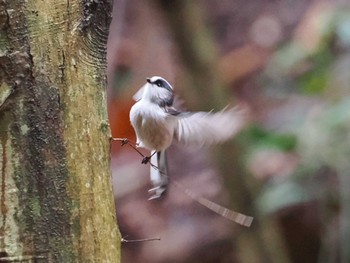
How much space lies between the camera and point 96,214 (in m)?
1.31

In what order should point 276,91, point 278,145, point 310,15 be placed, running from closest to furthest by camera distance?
point 278,145 < point 276,91 < point 310,15

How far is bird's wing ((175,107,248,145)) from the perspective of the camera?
162cm

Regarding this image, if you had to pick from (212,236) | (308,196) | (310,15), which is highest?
(310,15)

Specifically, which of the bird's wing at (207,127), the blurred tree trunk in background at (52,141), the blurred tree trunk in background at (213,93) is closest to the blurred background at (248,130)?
the blurred tree trunk in background at (213,93)

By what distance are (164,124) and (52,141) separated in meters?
0.32

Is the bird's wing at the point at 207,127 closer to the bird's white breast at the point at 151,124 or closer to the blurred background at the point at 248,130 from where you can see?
the bird's white breast at the point at 151,124

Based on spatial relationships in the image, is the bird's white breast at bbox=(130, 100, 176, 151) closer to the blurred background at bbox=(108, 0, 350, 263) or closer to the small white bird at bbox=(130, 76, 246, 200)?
the small white bird at bbox=(130, 76, 246, 200)

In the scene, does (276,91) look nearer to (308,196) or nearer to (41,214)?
(308,196)

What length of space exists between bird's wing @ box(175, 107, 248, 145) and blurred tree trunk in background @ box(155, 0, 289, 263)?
1.59 metres

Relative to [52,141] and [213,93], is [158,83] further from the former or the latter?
[213,93]

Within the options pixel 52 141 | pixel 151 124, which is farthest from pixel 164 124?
pixel 52 141

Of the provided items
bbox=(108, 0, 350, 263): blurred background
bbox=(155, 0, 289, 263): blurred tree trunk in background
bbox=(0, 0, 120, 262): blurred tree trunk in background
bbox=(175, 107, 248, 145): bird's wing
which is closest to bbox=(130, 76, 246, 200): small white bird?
bbox=(175, 107, 248, 145): bird's wing

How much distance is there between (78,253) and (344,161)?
2368mm

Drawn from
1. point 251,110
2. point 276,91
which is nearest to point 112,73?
point 251,110
